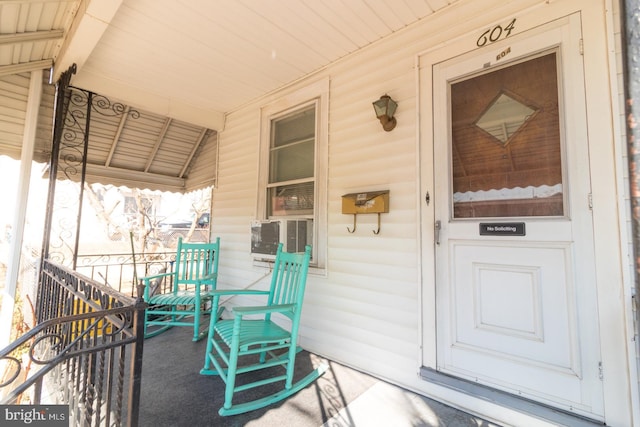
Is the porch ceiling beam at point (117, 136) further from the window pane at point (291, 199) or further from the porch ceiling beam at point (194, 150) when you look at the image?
the window pane at point (291, 199)

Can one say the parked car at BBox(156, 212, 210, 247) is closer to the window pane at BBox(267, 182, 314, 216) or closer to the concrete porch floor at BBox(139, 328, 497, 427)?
the window pane at BBox(267, 182, 314, 216)

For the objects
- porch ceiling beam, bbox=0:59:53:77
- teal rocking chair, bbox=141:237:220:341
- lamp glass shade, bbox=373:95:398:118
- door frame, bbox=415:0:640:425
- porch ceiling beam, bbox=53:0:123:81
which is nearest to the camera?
door frame, bbox=415:0:640:425

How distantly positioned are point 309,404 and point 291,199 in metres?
2.02

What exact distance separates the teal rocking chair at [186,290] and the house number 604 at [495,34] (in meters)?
3.22

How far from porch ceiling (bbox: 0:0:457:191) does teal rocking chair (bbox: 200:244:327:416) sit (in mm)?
1820

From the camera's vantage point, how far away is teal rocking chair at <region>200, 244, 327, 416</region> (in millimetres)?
1924

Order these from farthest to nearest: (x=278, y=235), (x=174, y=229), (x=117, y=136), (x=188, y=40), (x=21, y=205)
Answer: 1. (x=174, y=229)
2. (x=117, y=136)
3. (x=278, y=235)
4. (x=21, y=205)
5. (x=188, y=40)

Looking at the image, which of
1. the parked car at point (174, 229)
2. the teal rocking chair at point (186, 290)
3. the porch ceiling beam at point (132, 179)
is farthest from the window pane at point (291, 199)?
the parked car at point (174, 229)

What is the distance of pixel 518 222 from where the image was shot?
1786 millimetres

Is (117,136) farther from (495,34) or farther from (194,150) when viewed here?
(495,34)

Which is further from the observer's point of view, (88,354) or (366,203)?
(366,203)

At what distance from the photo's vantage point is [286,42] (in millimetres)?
2592

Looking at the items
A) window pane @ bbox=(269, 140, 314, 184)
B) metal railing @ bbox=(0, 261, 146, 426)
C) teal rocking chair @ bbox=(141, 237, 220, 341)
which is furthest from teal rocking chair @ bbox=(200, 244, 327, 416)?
window pane @ bbox=(269, 140, 314, 184)

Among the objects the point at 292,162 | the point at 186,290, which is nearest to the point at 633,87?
the point at 292,162
